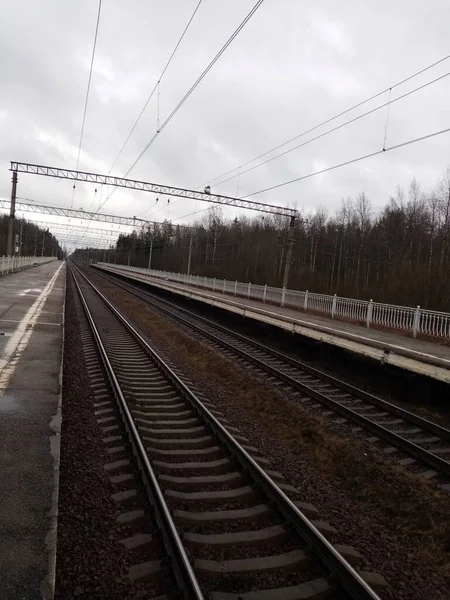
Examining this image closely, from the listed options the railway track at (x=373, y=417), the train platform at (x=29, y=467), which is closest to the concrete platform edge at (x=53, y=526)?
the train platform at (x=29, y=467)

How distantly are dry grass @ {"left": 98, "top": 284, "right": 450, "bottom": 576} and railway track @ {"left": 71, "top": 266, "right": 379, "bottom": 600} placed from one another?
1052 mm

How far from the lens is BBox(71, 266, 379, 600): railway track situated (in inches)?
138

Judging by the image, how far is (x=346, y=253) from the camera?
198 feet

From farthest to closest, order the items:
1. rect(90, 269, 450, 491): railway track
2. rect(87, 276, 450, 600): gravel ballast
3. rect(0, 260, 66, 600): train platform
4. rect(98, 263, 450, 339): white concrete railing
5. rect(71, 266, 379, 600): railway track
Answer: rect(98, 263, 450, 339): white concrete railing
rect(90, 269, 450, 491): railway track
rect(87, 276, 450, 600): gravel ballast
rect(71, 266, 379, 600): railway track
rect(0, 260, 66, 600): train platform

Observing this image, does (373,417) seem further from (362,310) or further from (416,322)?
(362,310)

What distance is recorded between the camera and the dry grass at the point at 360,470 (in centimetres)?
481

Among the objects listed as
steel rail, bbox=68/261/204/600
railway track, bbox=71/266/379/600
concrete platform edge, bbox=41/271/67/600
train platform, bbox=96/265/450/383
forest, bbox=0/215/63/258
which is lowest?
railway track, bbox=71/266/379/600

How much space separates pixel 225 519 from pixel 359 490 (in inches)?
86.7

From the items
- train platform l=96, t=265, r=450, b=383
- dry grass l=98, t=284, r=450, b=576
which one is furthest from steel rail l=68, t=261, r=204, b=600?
train platform l=96, t=265, r=450, b=383

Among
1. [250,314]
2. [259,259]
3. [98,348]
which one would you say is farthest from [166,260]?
[98,348]

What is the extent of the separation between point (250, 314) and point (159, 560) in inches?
622

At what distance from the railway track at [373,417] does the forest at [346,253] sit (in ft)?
51.4

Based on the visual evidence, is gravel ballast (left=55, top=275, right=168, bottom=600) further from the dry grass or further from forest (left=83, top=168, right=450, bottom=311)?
forest (left=83, top=168, right=450, bottom=311)

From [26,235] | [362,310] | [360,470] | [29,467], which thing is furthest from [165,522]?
[26,235]
